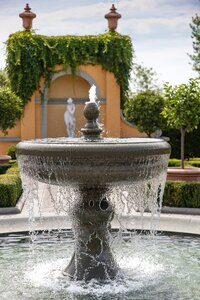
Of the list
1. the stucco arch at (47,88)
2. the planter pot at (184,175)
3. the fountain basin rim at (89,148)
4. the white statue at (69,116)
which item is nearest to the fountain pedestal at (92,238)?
the fountain basin rim at (89,148)

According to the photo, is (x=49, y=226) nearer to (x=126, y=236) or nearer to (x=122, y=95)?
(x=126, y=236)

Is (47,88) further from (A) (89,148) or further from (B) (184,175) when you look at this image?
(A) (89,148)

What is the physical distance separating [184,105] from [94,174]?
8.48 meters

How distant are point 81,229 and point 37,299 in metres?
0.92

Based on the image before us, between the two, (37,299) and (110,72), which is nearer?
(37,299)

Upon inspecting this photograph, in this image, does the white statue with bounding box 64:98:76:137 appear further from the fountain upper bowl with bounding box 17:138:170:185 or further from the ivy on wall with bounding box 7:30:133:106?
the fountain upper bowl with bounding box 17:138:170:185

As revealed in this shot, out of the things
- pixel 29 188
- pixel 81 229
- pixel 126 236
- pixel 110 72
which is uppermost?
pixel 110 72

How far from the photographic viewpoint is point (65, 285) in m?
5.97

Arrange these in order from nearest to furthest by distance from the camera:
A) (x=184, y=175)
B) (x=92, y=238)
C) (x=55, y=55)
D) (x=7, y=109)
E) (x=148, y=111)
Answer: (x=92, y=238), (x=184, y=175), (x=7, y=109), (x=148, y=111), (x=55, y=55)

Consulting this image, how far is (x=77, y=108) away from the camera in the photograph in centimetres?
2361

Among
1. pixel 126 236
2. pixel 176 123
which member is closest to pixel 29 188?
pixel 126 236

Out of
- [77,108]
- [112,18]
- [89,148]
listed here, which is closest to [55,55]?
[77,108]

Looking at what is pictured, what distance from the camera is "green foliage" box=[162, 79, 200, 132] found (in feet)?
43.9

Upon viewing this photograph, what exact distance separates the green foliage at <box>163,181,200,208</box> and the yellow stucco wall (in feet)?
41.0
